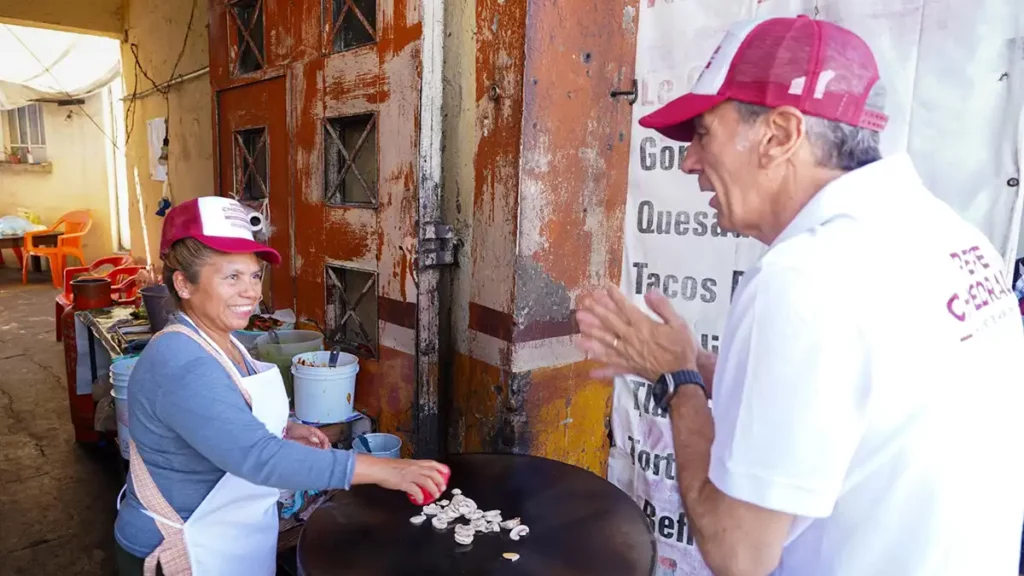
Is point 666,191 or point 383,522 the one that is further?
point 666,191

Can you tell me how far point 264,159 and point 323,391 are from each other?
186cm

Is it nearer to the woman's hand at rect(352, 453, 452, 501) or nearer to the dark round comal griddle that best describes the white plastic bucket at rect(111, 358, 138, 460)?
the dark round comal griddle

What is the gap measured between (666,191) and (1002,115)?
1063mm

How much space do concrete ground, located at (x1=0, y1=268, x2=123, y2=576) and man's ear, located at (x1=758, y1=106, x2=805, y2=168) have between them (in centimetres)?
360

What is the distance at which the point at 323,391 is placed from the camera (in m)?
2.76

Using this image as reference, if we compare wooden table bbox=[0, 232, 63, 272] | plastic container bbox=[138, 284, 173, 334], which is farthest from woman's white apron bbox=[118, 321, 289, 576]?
wooden table bbox=[0, 232, 63, 272]

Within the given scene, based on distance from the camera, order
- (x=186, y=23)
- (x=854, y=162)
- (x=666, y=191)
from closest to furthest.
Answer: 1. (x=854, y=162)
2. (x=666, y=191)
3. (x=186, y=23)

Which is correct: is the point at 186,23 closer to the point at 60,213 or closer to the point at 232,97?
the point at 232,97

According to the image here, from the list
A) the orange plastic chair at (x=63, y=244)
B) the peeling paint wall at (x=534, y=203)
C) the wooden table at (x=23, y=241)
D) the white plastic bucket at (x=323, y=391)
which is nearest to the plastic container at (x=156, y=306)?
the white plastic bucket at (x=323, y=391)

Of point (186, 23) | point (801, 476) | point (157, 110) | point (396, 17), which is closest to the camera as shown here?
point (801, 476)

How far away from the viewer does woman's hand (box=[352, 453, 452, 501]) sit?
1.60 metres

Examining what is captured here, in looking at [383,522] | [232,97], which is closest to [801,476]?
[383,522]

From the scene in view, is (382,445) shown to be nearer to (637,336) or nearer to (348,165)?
(348,165)

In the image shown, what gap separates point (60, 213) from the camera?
38.5ft
